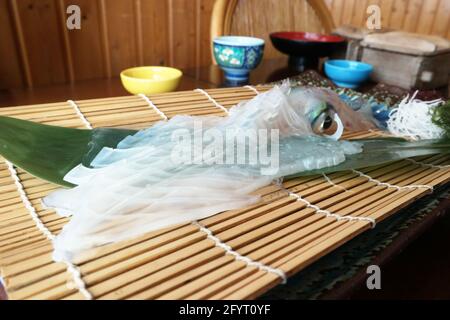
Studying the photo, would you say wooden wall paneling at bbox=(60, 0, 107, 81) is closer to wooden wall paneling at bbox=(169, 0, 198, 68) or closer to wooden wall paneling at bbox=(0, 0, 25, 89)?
wooden wall paneling at bbox=(0, 0, 25, 89)

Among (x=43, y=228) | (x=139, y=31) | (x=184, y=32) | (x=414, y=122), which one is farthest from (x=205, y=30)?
(x=43, y=228)

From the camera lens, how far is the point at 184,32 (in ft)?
7.11

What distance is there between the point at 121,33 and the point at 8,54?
1.80 feet

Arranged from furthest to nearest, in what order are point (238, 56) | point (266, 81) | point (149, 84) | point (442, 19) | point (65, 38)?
point (442, 19) < point (65, 38) < point (266, 81) < point (238, 56) < point (149, 84)

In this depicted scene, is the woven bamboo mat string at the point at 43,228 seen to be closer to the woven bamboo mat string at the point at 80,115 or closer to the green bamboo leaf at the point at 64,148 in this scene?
the green bamboo leaf at the point at 64,148

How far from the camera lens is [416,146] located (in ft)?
2.40

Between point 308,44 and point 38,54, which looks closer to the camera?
point 308,44

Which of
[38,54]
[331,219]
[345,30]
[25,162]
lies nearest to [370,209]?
[331,219]

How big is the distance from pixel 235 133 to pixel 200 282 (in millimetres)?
332

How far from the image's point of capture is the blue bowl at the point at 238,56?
A: 1210mm

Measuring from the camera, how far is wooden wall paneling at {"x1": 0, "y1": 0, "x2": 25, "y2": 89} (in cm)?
147

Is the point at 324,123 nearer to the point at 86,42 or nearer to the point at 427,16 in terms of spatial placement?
the point at 86,42

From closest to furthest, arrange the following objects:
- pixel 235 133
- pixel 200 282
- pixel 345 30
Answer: pixel 200 282
pixel 235 133
pixel 345 30

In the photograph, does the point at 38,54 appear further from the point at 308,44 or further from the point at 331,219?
the point at 331,219
